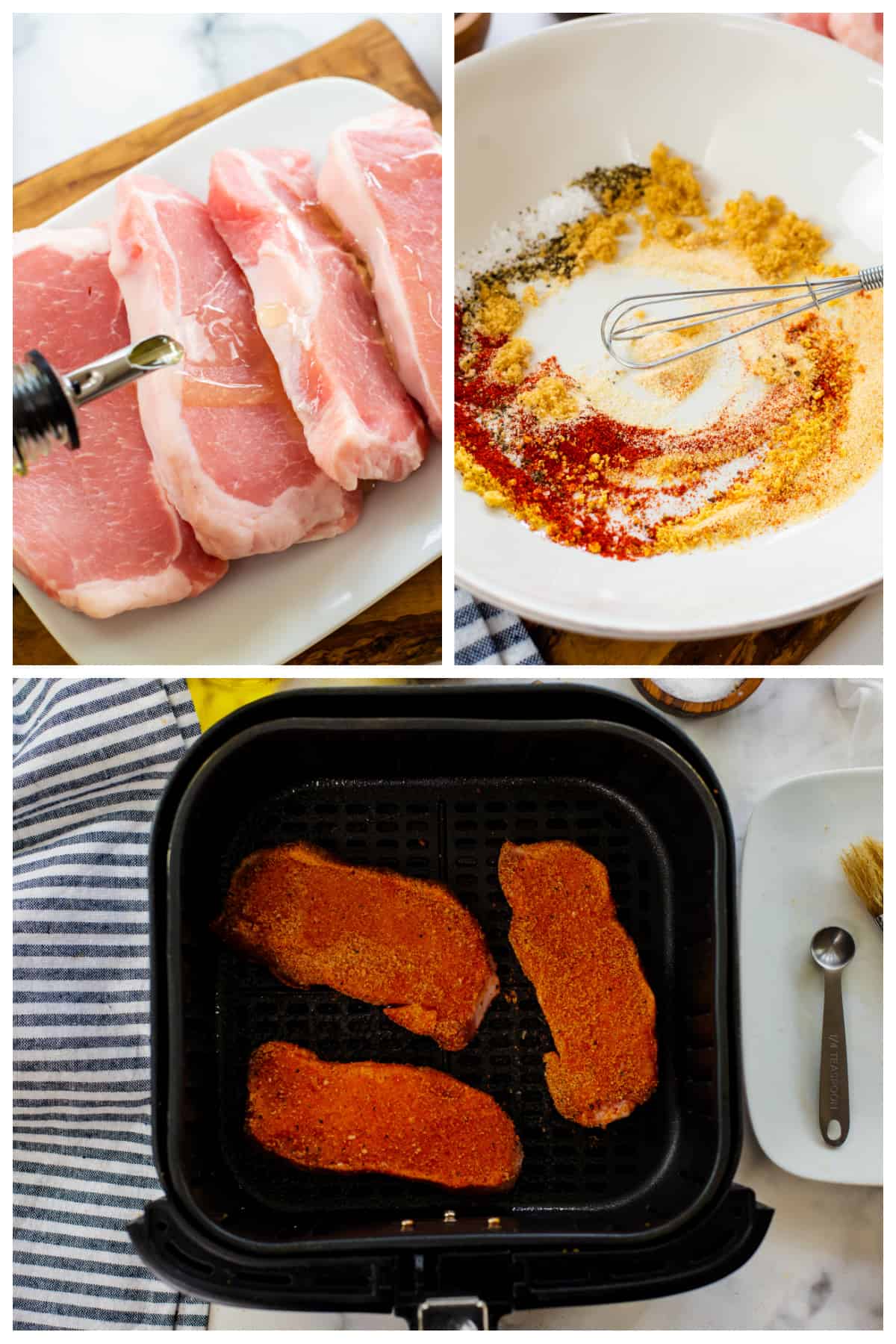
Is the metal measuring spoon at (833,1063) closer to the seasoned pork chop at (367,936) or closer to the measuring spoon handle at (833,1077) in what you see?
the measuring spoon handle at (833,1077)

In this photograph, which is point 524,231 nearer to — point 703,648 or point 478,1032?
point 703,648

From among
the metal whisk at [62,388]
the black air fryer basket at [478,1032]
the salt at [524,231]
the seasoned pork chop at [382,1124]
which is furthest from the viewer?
the salt at [524,231]

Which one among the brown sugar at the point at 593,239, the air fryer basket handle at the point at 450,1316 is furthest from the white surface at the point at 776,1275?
the brown sugar at the point at 593,239

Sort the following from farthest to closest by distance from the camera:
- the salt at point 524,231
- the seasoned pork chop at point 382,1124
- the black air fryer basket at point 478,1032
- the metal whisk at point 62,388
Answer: the salt at point 524,231, the seasoned pork chop at point 382,1124, the black air fryer basket at point 478,1032, the metal whisk at point 62,388

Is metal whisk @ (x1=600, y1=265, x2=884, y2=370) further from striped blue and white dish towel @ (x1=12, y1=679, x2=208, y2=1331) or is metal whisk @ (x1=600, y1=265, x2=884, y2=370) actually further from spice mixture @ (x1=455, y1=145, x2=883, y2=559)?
striped blue and white dish towel @ (x1=12, y1=679, x2=208, y2=1331)

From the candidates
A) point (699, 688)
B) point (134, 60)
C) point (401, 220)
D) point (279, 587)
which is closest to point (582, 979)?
point (699, 688)
